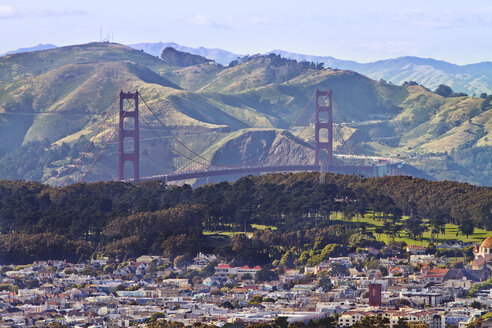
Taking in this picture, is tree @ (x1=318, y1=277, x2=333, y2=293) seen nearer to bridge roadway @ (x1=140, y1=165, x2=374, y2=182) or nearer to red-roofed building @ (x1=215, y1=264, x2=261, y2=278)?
red-roofed building @ (x1=215, y1=264, x2=261, y2=278)

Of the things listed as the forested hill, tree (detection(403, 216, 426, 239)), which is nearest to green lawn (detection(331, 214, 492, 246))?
tree (detection(403, 216, 426, 239))

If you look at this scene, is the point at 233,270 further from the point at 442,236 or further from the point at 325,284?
the point at 442,236

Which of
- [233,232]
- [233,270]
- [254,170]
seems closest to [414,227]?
[233,232]

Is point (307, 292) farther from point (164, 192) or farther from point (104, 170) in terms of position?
point (104, 170)

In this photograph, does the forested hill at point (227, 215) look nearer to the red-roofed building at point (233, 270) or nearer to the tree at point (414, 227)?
the tree at point (414, 227)

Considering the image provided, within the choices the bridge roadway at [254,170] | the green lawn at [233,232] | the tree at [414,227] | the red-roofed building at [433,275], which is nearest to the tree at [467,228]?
the tree at [414,227]

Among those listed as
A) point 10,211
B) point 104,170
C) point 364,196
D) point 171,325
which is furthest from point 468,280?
point 104,170

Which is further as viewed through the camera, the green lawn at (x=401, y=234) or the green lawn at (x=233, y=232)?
the green lawn at (x=233, y=232)

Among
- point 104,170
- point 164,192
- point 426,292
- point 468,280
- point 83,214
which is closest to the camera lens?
point 426,292
